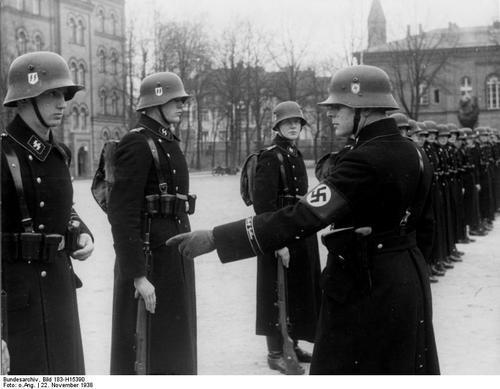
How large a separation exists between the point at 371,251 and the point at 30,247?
5.79 ft

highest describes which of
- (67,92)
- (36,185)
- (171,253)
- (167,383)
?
(67,92)

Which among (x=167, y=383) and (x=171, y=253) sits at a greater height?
(x=171, y=253)

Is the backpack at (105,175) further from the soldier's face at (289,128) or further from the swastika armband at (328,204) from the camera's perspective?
the soldier's face at (289,128)

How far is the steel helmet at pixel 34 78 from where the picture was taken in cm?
395

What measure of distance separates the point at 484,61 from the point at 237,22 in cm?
2906

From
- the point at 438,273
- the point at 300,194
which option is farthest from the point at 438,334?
the point at 438,273

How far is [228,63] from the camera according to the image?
1630 inches

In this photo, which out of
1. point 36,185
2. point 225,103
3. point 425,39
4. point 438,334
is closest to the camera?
point 36,185

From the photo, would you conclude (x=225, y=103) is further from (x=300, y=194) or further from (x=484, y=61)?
(x=300, y=194)

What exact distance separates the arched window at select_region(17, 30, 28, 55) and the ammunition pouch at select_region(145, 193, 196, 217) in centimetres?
2930

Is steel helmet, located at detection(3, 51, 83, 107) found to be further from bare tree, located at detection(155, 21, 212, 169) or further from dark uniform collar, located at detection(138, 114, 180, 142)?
bare tree, located at detection(155, 21, 212, 169)

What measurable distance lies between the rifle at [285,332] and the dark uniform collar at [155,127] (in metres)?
1.77

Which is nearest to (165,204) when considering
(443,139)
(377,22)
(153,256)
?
(153,256)

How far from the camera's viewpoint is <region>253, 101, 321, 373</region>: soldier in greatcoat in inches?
244
